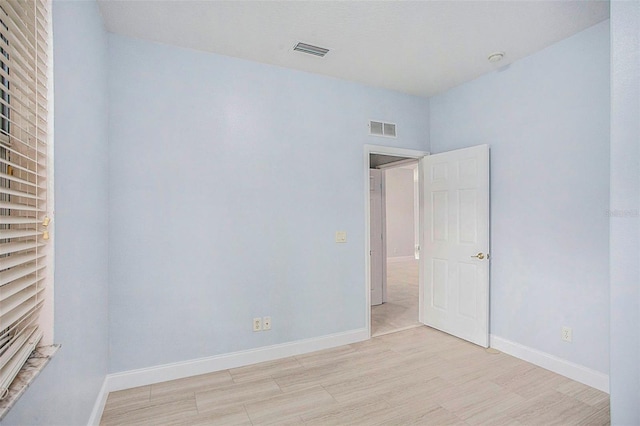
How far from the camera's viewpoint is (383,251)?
5.39m

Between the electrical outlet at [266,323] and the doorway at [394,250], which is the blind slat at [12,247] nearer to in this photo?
the electrical outlet at [266,323]

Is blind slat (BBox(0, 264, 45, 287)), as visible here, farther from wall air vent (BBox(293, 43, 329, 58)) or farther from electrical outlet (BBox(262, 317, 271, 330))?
wall air vent (BBox(293, 43, 329, 58))

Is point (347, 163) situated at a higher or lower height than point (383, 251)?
higher

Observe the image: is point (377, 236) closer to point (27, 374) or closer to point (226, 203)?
point (226, 203)

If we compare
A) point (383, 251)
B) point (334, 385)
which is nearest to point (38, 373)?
point (334, 385)

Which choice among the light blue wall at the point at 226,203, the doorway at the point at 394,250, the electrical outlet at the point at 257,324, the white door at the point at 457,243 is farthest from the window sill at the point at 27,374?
the white door at the point at 457,243

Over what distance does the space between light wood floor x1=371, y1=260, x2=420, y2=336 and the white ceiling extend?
2.98 meters

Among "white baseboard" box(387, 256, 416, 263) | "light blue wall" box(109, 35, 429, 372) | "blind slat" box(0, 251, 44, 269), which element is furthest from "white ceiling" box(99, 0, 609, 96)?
"white baseboard" box(387, 256, 416, 263)

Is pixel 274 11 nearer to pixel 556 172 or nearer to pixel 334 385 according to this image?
pixel 556 172

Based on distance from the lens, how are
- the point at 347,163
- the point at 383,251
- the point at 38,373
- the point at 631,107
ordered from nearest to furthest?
the point at 38,373
the point at 631,107
the point at 347,163
the point at 383,251

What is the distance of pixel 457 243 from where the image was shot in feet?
12.1

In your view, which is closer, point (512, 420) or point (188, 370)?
point (512, 420)

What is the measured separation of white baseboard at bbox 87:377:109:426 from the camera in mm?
2075

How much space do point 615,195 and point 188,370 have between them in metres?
3.23
